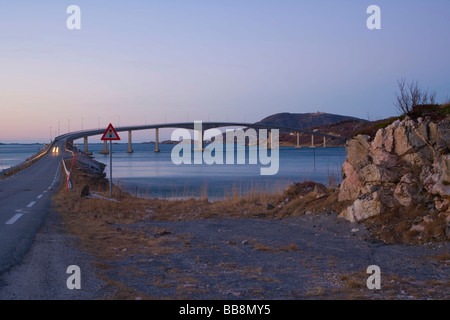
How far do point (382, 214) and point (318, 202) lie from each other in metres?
3.16

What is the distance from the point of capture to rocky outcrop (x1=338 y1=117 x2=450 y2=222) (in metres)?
9.92

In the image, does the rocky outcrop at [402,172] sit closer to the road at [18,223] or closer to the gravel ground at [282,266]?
the gravel ground at [282,266]

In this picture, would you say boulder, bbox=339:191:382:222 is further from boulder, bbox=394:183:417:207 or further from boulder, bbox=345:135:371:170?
boulder, bbox=345:135:371:170

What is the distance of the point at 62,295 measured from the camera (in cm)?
551

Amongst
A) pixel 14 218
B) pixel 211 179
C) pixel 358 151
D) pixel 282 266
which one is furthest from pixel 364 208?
pixel 211 179

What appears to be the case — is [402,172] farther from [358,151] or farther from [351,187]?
[358,151]

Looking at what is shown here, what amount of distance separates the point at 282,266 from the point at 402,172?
16.8 feet

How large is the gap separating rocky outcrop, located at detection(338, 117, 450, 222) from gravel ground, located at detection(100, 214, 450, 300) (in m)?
0.88

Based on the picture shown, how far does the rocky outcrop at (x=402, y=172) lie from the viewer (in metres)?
9.92

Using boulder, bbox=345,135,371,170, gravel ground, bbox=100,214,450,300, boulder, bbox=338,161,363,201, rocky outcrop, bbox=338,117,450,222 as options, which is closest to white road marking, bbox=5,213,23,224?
gravel ground, bbox=100,214,450,300

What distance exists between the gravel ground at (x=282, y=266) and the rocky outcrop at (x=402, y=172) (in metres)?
0.88

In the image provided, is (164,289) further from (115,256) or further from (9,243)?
(9,243)

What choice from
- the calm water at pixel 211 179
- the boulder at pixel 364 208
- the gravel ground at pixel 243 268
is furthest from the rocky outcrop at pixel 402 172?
the calm water at pixel 211 179

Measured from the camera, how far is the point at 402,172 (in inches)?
437
